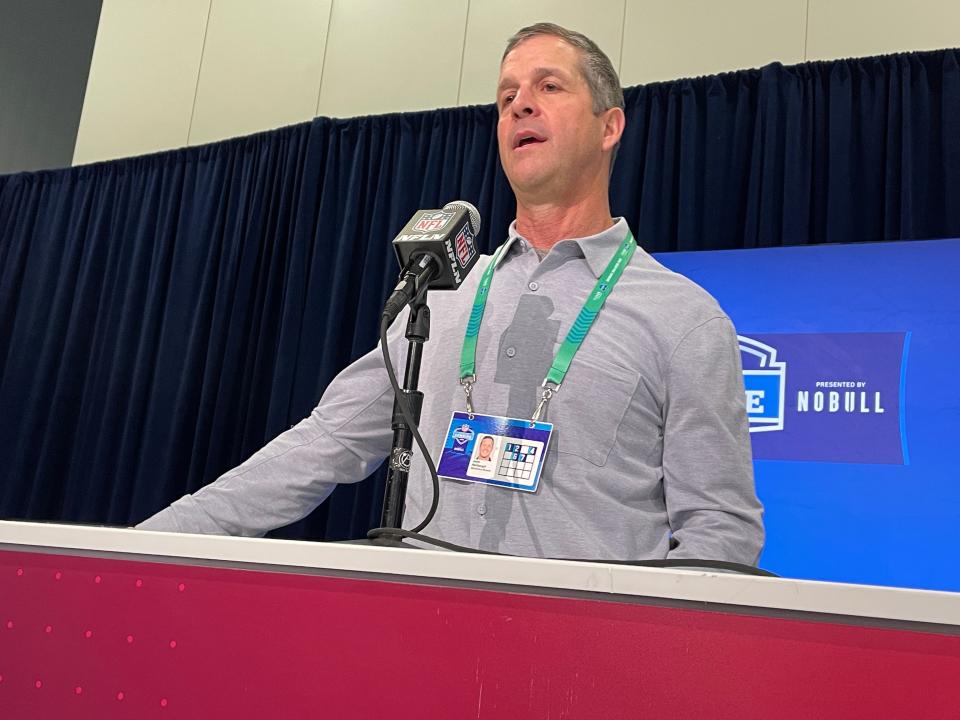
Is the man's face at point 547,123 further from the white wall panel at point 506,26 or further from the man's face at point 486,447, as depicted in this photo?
the white wall panel at point 506,26

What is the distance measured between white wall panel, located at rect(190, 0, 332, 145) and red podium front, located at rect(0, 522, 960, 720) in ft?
13.4

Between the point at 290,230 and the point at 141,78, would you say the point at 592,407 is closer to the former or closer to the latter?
the point at 290,230

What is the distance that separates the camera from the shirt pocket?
4.59ft

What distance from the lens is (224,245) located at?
4570 millimetres

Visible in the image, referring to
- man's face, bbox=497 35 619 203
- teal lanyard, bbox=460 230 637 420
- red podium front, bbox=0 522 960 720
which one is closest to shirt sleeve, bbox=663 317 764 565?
teal lanyard, bbox=460 230 637 420

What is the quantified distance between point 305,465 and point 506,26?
3.13 m

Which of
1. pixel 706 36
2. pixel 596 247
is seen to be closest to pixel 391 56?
pixel 706 36

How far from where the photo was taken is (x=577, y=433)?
1.40 metres

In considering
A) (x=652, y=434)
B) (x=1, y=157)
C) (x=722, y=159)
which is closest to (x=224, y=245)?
(x=1, y=157)

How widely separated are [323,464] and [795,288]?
169cm

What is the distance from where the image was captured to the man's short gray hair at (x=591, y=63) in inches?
67.6

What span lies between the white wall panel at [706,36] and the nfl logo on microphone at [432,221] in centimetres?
280

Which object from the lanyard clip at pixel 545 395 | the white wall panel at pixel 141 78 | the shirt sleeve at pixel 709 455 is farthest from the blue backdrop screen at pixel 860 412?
the white wall panel at pixel 141 78

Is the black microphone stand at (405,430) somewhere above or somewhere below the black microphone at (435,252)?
below
